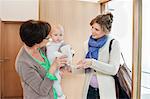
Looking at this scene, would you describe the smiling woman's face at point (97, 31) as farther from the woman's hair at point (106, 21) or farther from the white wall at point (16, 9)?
the white wall at point (16, 9)

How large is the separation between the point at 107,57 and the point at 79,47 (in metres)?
0.28

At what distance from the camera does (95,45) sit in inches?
54.6

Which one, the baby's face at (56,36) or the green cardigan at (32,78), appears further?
the baby's face at (56,36)

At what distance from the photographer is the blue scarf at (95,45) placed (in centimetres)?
136

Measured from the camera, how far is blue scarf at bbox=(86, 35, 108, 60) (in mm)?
1364

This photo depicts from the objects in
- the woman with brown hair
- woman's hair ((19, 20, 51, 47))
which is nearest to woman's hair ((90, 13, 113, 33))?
the woman with brown hair

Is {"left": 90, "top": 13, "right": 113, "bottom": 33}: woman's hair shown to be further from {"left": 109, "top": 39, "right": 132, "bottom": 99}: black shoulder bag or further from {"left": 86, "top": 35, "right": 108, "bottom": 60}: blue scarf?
{"left": 109, "top": 39, "right": 132, "bottom": 99}: black shoulder bag

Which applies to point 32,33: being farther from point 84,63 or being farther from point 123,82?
point 123,82

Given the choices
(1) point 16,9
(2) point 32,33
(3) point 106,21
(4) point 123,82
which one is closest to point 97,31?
(3) point 106,21

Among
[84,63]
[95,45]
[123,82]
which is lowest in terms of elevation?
[123,82]

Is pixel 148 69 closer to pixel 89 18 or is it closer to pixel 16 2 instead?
pixel 89 18

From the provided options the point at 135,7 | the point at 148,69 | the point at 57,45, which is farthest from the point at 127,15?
the point at 57,45

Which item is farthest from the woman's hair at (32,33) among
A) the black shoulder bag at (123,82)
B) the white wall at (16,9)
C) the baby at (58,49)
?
the white wall at (16,9)

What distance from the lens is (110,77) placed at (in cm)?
138
